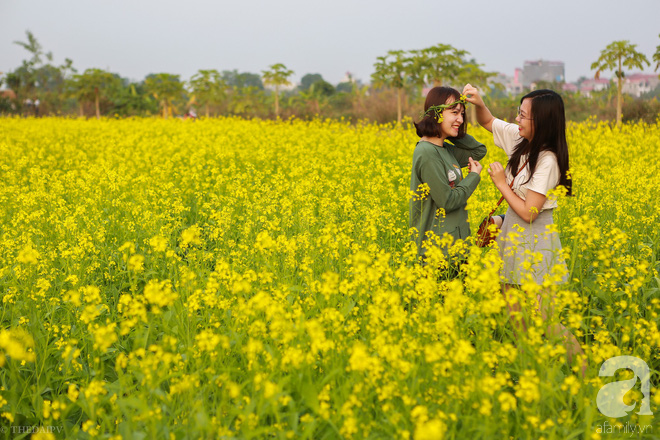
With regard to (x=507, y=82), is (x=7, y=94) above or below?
below

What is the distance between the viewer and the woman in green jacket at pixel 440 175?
12.0ft

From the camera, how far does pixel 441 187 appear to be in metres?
3.62

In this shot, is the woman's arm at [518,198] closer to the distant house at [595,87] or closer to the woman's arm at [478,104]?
the woman's arm at [478,104]

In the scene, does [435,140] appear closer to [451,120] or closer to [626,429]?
[451,120]

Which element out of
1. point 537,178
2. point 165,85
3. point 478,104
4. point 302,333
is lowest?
point 302,333

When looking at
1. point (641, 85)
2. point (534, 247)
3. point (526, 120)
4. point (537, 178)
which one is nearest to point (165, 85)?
point (526, 120)

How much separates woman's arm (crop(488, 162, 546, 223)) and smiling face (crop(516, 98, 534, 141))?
1.09 feet

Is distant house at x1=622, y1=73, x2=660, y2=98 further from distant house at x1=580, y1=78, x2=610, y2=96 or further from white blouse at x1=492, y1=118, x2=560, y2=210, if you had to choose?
white blouse at x1=492, y1=118, x2=560, y2=210

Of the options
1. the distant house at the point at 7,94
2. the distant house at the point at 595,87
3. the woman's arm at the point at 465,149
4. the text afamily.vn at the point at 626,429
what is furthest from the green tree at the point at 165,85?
the text afamily.vn at the point at 626,429

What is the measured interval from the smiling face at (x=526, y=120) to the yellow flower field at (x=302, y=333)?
2.48 feet

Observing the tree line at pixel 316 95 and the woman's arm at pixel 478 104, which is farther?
the tree line at pixel 316 95

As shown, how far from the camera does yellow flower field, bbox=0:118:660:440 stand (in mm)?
2121

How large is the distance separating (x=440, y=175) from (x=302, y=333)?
73.0 inches

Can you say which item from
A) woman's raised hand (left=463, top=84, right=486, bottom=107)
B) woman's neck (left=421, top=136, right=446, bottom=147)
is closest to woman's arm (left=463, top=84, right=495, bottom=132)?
woman's raised hand (left=463, top=84, right=486, bottom=107)
